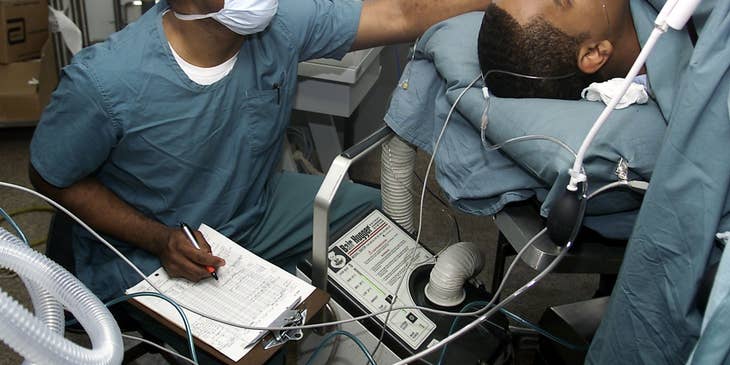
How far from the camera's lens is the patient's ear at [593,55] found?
1.03m

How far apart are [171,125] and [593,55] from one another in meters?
0.81

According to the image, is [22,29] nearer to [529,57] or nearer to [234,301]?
[234,301]

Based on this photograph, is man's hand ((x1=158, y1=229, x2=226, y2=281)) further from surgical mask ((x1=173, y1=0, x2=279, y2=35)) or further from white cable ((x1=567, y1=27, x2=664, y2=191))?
white cable ((x1=567, y1=27, x2=664, y2=191))

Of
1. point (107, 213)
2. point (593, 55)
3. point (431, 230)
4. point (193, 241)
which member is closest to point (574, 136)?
point (593, 55)

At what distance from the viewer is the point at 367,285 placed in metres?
1.27

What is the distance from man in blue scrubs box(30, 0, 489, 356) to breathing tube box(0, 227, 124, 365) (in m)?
0.37

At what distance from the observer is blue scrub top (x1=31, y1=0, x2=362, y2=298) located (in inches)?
48.1

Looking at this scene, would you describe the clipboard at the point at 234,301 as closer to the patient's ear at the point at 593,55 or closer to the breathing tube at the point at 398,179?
the breathing tube at the point at 398,179

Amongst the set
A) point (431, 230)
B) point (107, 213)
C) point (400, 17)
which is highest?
point (400, 17)

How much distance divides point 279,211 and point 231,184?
0.59ft

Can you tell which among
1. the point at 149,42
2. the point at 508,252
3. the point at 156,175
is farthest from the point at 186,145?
the point at 508,252

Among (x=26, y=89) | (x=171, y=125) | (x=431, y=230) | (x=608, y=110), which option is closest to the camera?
(x=608, y=110)

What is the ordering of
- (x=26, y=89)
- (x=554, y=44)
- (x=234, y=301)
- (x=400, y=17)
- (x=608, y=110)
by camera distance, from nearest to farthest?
(x=608, y=110)
(x=554, y=44)
(x=234, y=301)
(x=400, y=17)
(x=26, y=89)

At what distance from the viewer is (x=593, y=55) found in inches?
40.7
